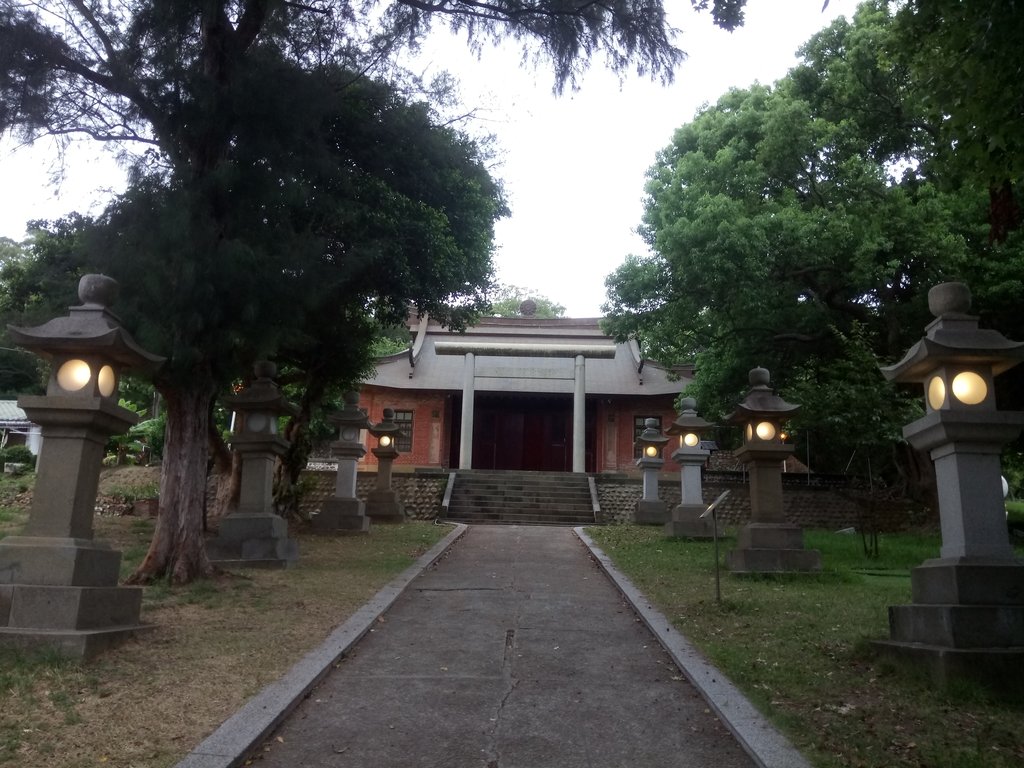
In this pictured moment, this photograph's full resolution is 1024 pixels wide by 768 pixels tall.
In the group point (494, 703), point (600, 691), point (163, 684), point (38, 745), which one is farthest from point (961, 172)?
point (38, 745)

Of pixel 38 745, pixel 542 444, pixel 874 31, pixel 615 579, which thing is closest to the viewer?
pixel 38 745

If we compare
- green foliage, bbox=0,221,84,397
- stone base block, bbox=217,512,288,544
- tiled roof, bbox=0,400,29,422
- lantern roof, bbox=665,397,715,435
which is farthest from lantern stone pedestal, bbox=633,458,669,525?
tiled roof, bbox=0,400,29,422

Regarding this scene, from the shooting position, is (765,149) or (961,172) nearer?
(961,172)

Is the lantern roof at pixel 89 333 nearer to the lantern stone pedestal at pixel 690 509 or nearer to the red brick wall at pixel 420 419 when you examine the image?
the lantern stone pedestal at pixel 690 509

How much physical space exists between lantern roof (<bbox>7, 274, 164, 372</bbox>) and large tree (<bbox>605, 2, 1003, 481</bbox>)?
9.49 meters

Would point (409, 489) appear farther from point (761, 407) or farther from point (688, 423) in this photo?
point (761, 407)

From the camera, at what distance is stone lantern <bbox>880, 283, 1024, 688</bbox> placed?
16.1 ft

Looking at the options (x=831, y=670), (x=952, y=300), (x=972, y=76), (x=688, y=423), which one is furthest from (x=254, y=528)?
(x=972, y=76)

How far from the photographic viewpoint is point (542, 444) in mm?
26047

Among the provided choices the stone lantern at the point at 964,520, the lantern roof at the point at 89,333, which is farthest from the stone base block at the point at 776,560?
the lantern roof at the point at 89,333

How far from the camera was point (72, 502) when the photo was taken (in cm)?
585

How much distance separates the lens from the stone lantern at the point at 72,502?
541 centimetres

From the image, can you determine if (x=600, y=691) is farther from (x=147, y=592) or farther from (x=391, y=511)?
(x=391, y=511)

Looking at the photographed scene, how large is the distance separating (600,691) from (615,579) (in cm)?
428
